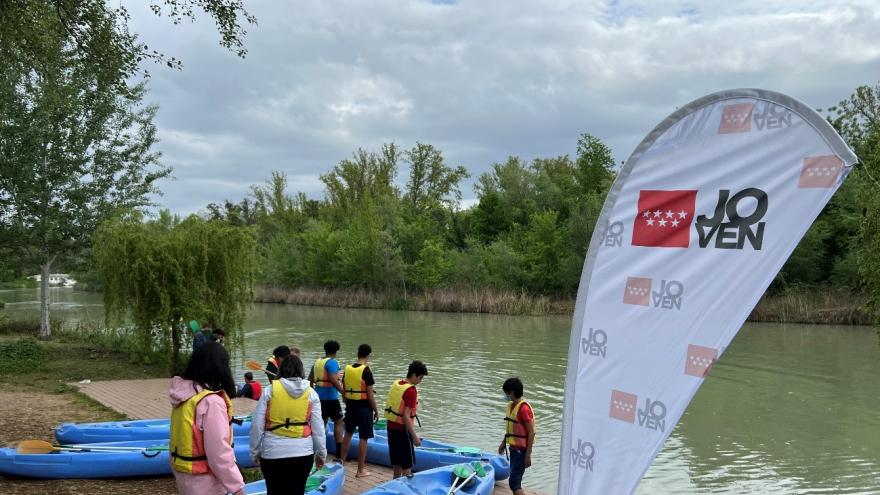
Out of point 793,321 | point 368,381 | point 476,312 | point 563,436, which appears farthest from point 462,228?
point 563,436

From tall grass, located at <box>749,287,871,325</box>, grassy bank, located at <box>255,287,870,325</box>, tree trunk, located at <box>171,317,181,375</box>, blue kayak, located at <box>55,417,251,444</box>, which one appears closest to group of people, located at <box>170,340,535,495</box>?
blue kayak, located at <box>55,417,251,444</box>

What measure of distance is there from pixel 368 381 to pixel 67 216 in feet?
44.5

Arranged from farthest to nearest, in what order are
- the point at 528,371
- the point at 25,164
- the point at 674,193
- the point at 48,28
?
1. the point at 528,371
2. the point at 25,164
3. the point at 48,28
4. the point at 674,193

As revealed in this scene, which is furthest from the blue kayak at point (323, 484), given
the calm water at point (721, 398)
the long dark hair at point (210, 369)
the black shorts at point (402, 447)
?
Answer: the calm water at point (721, 398)

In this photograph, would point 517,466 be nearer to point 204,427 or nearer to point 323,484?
point 323,484

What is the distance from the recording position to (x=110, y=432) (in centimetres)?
875

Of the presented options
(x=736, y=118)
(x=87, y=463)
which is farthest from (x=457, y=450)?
(x=736, y=118)

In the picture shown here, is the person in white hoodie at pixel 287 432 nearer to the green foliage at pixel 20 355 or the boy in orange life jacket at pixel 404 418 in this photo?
the boy in orange life jacket at pixel 404 418

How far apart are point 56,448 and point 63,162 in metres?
12.0

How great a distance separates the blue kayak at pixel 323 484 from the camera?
6.43 m

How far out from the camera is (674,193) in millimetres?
3027

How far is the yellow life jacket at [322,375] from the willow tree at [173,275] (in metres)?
7.13

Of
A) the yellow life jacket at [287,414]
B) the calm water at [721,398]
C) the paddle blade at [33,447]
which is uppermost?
the yellow life jacket at [287,414]

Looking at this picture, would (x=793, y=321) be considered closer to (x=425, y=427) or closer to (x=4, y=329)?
(x=425, y=427)
